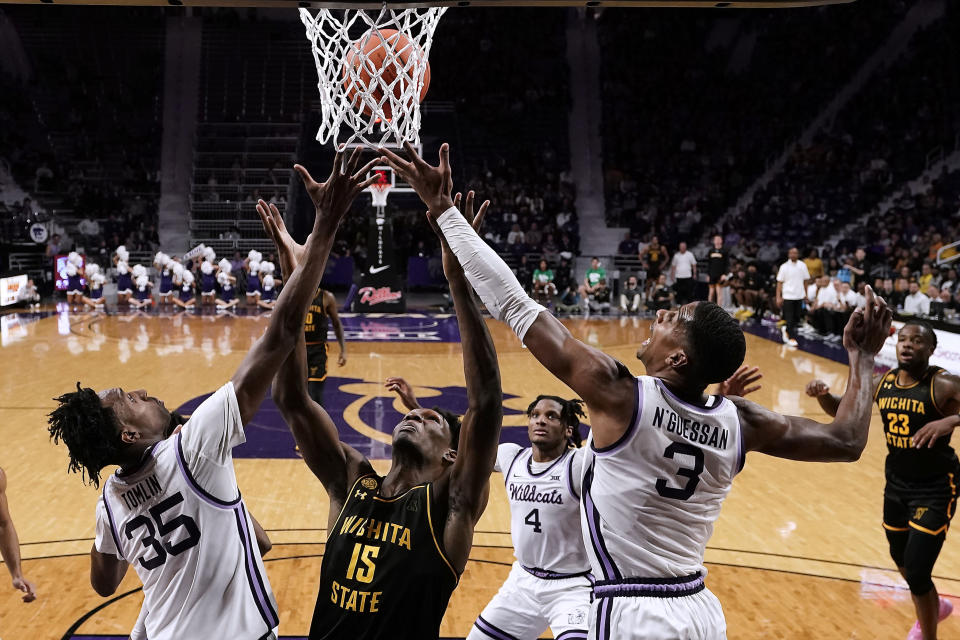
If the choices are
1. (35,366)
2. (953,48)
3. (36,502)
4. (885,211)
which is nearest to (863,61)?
(953,48)

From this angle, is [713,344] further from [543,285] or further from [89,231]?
[89,231]

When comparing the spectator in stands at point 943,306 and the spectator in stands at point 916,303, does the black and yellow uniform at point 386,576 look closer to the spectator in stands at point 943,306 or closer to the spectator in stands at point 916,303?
the spectator in stands at point 943,306

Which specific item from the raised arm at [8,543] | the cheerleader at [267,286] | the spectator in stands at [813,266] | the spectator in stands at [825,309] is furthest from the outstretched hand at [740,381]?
the cheerleader at [267,286]

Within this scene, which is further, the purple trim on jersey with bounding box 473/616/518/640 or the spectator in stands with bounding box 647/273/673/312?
the spectator in stands with bounding box 647/273/673/312

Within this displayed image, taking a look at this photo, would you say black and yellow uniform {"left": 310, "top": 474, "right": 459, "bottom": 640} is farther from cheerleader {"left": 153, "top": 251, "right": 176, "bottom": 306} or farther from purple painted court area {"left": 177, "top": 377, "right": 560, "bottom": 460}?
cheerleader {"left": 153, "top": 251, "right": 176, "bottom": 306}

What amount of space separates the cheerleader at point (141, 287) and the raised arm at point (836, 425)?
19295 mm

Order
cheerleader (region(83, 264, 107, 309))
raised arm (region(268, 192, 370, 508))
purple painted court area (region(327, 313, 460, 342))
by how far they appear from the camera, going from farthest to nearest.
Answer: cheerleader (region(83, 264, 107, 309)), purple painted court area (region(327, 313, 460, 342)), raised arm (region(268, 192, 370, 508))

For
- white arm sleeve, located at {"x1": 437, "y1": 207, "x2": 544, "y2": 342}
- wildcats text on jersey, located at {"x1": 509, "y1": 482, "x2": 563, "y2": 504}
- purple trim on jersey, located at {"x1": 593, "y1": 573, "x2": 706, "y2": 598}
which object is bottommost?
purple trim on jersey, located at {"x1": 593, "y1": 573, "x2": 706, "y2": 598}

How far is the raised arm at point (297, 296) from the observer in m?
2.62

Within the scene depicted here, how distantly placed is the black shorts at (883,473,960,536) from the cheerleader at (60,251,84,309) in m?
18.9

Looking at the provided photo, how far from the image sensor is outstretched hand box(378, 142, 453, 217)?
97.8 inches

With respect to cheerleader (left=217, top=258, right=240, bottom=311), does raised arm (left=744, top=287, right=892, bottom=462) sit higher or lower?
lower

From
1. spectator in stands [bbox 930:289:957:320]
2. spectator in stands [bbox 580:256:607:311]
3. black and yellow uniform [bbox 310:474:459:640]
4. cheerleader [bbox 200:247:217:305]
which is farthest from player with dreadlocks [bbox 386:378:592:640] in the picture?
cheerleader [bbox 200:247:217:305]

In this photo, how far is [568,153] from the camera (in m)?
28.3
